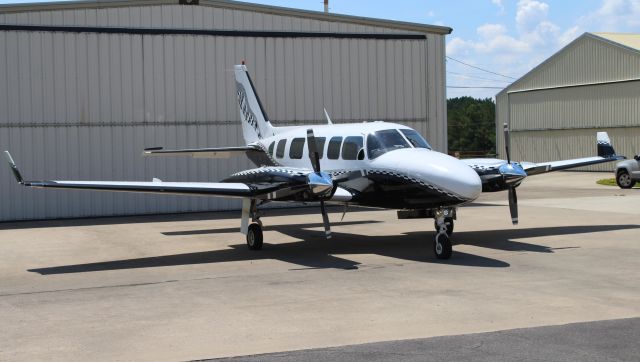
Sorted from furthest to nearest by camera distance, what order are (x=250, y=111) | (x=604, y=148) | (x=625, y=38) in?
(x=625, y=38), (x=250, y=111), (x=604, y=148)

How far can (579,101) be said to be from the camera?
5500 centimetres

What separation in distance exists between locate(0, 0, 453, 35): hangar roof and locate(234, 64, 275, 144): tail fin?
597 cm

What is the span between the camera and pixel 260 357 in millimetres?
8359

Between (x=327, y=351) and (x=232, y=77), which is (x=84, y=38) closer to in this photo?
(x=232, y=77)

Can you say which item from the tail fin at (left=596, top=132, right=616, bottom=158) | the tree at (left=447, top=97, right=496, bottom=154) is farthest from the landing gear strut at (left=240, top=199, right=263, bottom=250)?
the tree at (left=447, top=97, right=496, bottom=154)

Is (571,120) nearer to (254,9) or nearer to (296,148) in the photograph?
(254,9)

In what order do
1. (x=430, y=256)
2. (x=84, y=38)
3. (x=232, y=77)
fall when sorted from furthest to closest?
1. (x=232, y=77)
2. (x=84, y=38)
3. (x=430, y=256)

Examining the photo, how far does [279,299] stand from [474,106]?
11593 cm

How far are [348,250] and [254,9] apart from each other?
14.1 meters

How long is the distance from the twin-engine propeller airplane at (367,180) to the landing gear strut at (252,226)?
0.02 metres

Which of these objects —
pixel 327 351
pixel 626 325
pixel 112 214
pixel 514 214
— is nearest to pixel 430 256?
pixel 514 214

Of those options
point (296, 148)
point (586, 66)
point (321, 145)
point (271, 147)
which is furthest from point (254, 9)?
point (586, 66)

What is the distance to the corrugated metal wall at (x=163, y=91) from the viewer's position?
2561 centimetres

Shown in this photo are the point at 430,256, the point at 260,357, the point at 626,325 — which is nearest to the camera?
the point at 260,357
